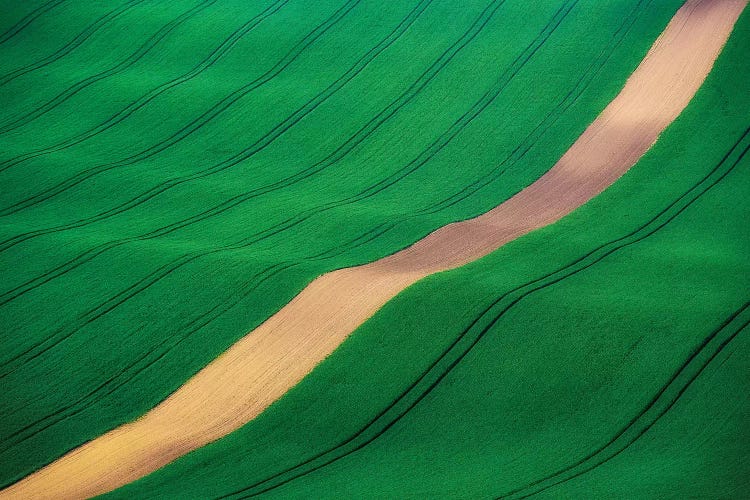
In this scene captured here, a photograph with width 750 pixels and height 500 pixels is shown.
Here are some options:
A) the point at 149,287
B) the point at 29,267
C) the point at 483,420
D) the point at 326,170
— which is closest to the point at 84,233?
the point at 29,267

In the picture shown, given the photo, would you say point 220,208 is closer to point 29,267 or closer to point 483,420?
point 29,267

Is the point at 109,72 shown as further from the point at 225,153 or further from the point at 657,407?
the point at 657,407

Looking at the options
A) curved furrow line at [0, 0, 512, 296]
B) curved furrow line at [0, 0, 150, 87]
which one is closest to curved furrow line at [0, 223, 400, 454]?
curved furrow line at [0, 0, 512, 296]

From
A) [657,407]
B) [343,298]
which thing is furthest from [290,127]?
[657,407]

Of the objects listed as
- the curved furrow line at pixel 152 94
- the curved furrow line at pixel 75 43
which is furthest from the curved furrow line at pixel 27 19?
the curved furrow line at pixel 152 94

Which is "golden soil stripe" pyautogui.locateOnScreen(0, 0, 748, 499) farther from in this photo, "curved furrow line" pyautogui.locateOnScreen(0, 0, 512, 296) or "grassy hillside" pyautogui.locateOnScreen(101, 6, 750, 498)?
"curved furrow line" pyautogui.locateOnScreen(0, 0, 512, 296)

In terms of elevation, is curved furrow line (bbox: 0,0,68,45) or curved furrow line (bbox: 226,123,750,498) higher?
curved furrow line (bbox: 0,0,68,45)
